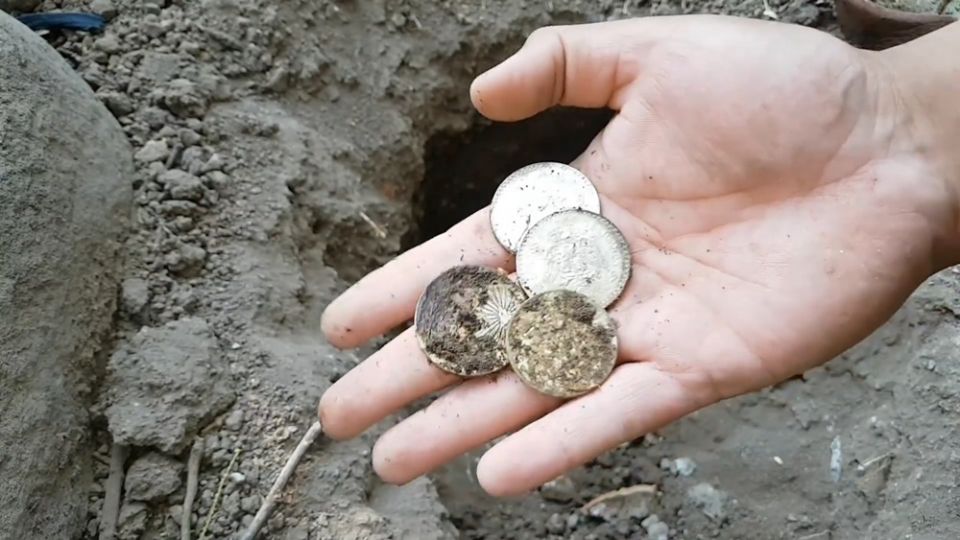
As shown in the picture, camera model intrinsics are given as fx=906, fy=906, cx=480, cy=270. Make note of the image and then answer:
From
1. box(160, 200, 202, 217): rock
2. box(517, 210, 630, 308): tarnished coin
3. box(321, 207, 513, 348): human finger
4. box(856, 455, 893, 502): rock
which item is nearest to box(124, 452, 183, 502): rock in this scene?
box(321, 207, 513, 348): human finger

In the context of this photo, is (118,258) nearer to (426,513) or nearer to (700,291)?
(426,513)

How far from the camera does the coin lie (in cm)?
199

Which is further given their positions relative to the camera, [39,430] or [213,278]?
[213,278]

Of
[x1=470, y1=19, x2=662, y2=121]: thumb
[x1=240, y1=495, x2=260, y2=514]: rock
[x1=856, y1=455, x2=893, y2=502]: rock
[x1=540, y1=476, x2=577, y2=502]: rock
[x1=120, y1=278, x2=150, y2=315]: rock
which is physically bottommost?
[x1=540, y1=476, x2=577, y2=502]: rock

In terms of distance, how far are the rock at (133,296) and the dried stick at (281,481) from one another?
0.45 metres

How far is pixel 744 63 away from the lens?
1.82 meters

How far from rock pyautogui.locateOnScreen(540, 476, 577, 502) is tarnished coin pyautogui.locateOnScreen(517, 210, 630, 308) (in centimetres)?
59

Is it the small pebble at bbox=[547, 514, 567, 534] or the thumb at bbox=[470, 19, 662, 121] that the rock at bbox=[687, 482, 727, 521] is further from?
the thumb at bbox=[470, 19, 662, 121]

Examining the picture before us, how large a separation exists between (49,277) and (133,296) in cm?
20

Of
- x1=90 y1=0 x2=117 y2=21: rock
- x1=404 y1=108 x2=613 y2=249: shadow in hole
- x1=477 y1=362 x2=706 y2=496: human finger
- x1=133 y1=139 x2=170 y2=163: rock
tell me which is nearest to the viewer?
x1=477 y1=362 x2=706 y2=496: human finger

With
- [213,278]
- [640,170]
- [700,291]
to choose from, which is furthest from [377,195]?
[700,291]

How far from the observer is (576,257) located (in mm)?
1936

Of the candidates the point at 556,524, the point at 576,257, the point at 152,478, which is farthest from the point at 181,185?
the point at 556,524

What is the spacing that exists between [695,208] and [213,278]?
107 centimetres
